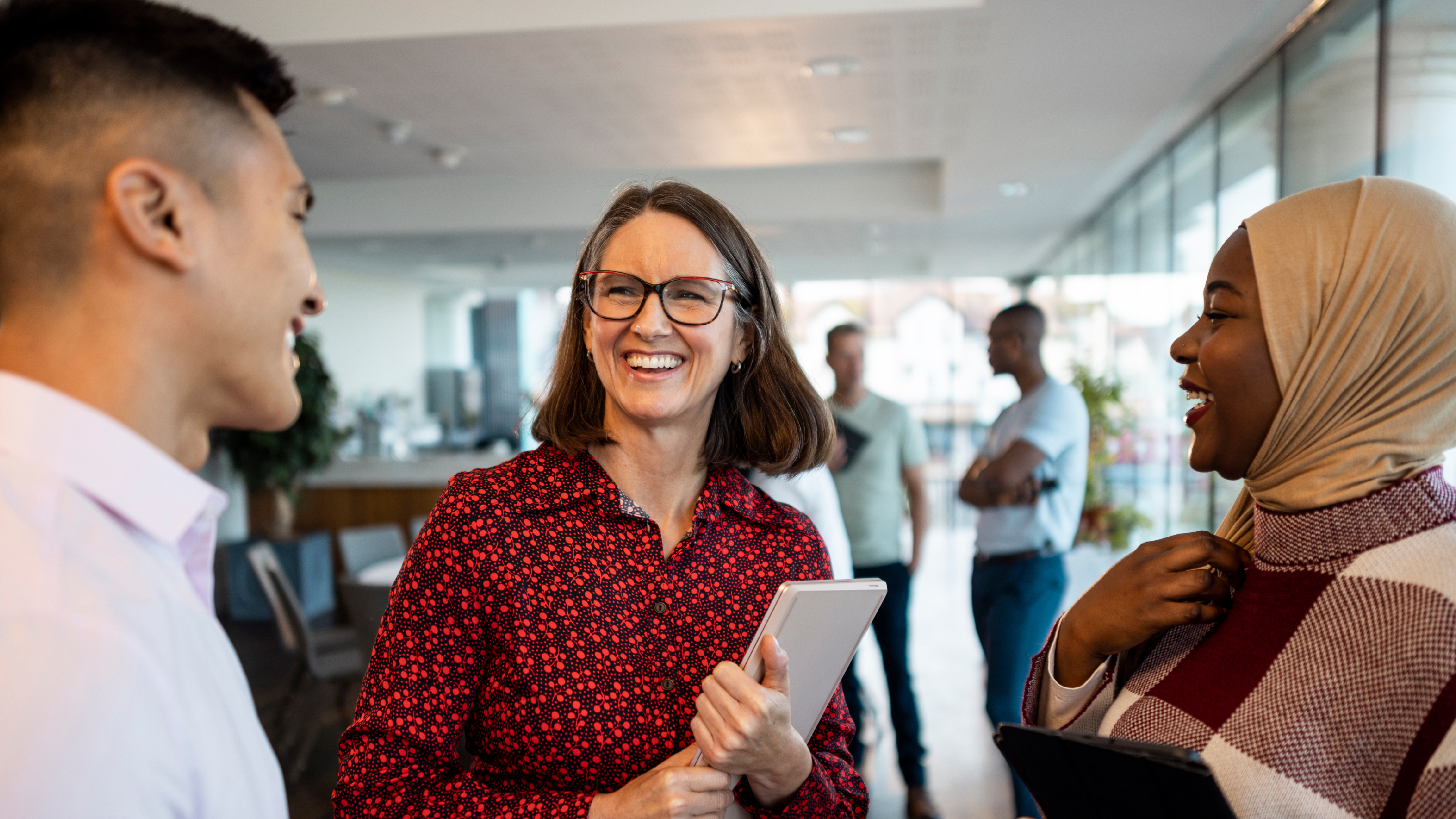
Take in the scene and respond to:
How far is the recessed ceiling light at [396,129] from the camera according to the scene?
15.6 ft

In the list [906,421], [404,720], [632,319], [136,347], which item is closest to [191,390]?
[136,347]

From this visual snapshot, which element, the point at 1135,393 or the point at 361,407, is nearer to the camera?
the point at 1135,393

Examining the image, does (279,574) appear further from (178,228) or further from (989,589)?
(178,228)

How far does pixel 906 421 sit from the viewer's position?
4281mm

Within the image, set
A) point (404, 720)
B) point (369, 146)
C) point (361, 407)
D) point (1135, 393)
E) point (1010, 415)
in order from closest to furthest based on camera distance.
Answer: point (404, 720) < point (1010, 415) < point (369, 146) < point (1135, 393) < point (361, 407)

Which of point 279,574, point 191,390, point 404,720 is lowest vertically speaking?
point 279,574

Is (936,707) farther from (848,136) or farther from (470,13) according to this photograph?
(470,13)

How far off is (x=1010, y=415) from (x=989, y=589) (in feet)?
2.42

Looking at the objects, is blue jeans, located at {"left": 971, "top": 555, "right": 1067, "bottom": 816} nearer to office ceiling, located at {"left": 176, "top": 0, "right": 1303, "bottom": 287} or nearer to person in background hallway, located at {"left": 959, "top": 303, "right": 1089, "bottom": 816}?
person in background hallway, located at {"left": 959, "top": 303, "right": 1089, "bottom": 816}

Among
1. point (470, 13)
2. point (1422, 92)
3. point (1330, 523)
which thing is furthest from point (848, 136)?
point (1330, 523)

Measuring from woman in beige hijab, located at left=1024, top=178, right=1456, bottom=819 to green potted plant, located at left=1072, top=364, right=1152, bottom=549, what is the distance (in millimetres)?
5028

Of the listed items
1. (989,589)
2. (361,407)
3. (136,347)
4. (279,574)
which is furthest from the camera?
(361,407)

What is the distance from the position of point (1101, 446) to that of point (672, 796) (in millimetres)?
5562

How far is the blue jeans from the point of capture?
3.29 metres
